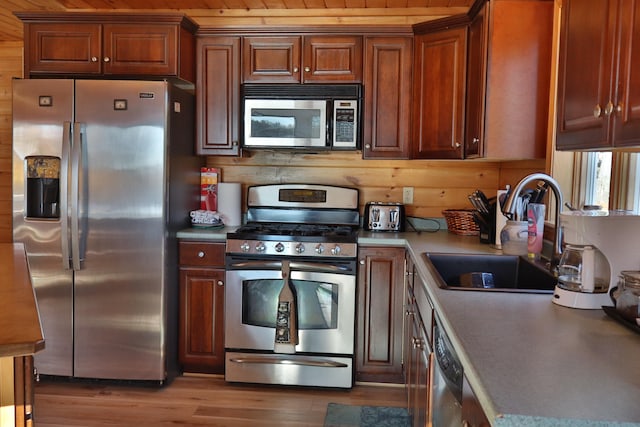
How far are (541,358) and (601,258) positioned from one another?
537mm

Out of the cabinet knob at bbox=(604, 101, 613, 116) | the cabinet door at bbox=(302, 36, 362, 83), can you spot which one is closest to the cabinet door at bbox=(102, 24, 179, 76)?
the cabinet door at bbox=(302, 36, 362, 83)

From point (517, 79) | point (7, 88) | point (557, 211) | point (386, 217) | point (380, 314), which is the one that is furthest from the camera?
point (7, 88)

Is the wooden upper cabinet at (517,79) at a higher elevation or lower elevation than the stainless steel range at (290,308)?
higher

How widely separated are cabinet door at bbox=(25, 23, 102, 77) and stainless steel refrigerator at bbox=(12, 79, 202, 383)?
304mm

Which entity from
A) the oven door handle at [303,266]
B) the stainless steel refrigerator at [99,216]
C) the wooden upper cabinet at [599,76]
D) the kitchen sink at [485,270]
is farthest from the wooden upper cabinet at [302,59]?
the wooden upper cabinet at [599,76]

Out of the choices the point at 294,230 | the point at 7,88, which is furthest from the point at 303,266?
the point at 7,88

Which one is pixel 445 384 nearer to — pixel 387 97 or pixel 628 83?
pixel 628 83

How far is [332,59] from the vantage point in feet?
11.3

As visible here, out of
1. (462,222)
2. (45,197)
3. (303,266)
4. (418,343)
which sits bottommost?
(418,343)

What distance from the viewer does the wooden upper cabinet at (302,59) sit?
3422 millimetres

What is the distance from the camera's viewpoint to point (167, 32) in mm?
3268

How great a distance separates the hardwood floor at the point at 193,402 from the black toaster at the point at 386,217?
3.21 feet

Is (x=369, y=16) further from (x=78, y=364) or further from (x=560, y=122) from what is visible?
(x=78, y=364)

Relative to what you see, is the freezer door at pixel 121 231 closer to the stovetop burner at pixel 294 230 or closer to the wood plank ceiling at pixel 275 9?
the stovetop burner at pixel 294 230
